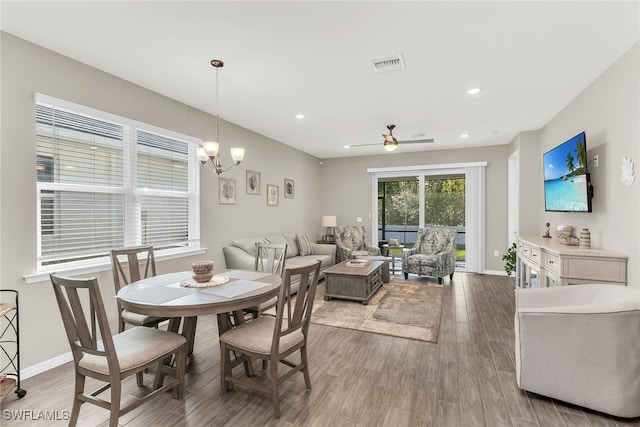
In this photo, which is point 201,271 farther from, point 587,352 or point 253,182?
point 253,182

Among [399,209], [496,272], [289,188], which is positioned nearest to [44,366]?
[289,188]

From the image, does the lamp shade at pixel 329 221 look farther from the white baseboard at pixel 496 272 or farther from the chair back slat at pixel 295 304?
the chair back slat at pixel 295 304

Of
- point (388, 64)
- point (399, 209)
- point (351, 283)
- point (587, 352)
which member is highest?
point (388, 64)

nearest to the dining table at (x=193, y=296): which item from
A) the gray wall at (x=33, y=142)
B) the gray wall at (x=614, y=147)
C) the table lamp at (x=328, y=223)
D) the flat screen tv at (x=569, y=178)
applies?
the gray wall at (x=33, y=142)

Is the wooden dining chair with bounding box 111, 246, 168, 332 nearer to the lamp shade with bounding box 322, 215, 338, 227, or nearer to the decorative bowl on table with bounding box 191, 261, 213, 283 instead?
the decorative bowl on table with bounding box 191, 261, 213, 283

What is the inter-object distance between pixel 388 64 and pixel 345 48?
49 cm

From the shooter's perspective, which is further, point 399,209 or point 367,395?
point 399,209

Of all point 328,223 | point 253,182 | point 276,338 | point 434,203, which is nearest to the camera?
point 276,338

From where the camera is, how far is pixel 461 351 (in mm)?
2869

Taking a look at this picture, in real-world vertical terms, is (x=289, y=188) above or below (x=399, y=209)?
above

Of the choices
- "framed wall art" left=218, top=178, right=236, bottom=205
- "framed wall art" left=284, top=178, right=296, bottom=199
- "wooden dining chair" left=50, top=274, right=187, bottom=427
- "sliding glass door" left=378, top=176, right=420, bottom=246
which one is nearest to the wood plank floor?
"wooden dining chair" left=50, top=274, right=187, bottom=427

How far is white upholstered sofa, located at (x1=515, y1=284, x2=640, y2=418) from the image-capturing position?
1.91m

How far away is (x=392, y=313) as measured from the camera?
3.89 meters

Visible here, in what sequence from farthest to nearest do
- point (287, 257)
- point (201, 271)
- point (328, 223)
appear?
point (328, 223) → point (287, 257) → point (201, 271)
